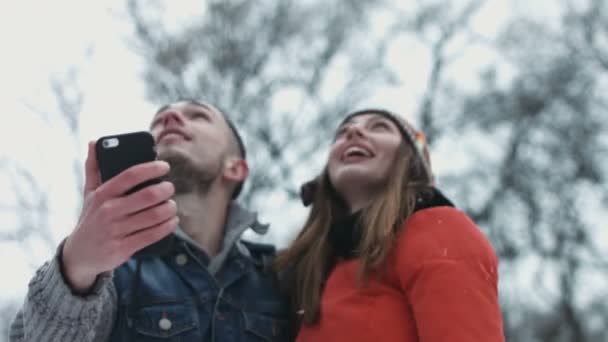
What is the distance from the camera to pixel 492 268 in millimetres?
2018

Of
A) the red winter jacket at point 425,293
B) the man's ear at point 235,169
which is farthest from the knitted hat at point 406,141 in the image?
the red winter jacket at point 425,293

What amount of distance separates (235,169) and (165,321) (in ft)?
3.77

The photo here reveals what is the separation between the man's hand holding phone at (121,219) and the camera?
157 centimetres

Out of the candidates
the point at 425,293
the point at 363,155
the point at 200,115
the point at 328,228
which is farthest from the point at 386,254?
the point at 200,115

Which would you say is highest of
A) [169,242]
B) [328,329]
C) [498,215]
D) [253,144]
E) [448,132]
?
[169,242]

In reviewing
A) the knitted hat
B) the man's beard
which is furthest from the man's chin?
the knitted hat

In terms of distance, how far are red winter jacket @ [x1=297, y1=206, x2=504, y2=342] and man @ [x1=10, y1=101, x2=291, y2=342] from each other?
36 centimetres

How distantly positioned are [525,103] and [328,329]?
9.43 metres

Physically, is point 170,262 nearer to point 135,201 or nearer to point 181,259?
point 181,259

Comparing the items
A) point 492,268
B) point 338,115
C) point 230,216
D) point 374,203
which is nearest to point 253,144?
point 338,115

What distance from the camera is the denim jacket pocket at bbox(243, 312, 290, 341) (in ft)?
8.00

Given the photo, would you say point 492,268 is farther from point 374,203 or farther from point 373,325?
point 374,203

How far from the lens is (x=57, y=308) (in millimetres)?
1800

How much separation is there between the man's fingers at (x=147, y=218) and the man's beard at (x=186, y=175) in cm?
115
